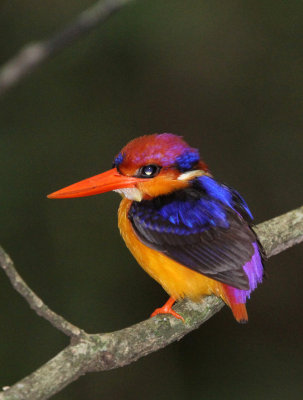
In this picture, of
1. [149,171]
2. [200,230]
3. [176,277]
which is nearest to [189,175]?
[149,171]

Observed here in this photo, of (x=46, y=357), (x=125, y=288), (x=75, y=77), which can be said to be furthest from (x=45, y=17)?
(x=46, y=357)

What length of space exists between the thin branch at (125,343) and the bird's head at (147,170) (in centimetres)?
45

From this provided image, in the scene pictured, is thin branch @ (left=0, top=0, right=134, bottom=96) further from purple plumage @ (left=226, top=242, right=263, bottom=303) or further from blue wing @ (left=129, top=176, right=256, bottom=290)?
purple plumage @ (left=226, top=242, right=263, bottom=303)

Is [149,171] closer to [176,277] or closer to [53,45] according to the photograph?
[176,277]

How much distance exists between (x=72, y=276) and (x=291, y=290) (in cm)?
142

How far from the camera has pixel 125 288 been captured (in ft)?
14.0

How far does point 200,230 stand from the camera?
7.93 ft

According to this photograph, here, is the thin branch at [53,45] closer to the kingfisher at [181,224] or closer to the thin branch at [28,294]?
the kingfisher at [181,224]

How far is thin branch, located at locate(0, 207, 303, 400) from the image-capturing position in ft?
5.74

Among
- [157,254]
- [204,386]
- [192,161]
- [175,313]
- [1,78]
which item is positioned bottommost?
[204,386]

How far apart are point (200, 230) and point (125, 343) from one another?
0.54 meters

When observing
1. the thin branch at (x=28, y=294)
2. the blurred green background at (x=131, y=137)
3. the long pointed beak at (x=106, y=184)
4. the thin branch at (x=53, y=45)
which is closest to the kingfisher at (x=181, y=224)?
the long pointed beak at (x=106, y=184)

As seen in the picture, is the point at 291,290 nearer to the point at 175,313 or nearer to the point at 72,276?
the point at 72,276

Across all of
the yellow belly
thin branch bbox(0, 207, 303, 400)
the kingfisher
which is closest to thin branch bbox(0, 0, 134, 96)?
the kingfisher
